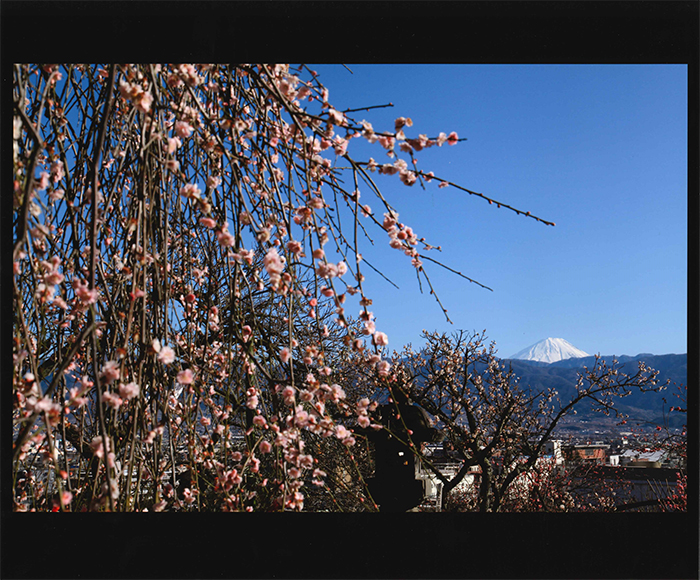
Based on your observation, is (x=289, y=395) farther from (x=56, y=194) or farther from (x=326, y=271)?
(x=56, y=194)

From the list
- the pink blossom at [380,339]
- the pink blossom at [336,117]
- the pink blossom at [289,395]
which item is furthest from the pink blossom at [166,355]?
the pink blossom at [336,117]

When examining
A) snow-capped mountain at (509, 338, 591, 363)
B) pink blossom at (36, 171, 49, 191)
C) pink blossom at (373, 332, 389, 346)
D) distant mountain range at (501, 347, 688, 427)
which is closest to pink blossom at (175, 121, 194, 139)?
pink blossom at (36, 171, 49, 191)

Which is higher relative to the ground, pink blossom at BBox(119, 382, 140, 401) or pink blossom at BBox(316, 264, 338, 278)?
pink blossom at BBox(316, 264, 338, 278)

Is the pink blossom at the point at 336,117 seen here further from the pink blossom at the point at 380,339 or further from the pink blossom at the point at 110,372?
the pink blossom at the point at 110,372

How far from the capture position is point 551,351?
15.8 ft

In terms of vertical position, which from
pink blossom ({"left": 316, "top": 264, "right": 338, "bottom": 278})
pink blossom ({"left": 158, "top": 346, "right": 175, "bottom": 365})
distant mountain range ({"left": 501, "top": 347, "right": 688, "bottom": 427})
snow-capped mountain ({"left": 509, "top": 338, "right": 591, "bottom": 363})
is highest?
pink blossom ({"left": 316, "top": 264, "right": 338, "bottom": 278})

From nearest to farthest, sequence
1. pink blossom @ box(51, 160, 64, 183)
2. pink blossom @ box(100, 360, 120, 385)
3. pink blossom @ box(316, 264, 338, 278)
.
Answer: pink blossom @ box(100, 360, 120, 385) < pink blossom @ box(316, 264, 338, 278) < pink blossom @ box(51, 160, 64, 183)

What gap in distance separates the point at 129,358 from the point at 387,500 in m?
0.96

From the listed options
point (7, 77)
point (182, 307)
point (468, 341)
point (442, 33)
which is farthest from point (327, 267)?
point (468, 341)

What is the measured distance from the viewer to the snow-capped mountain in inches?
179

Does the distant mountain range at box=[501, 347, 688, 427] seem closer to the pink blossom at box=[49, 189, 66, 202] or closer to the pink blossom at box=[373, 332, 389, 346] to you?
the pink blossom at box=[373, 332, 389, 346]

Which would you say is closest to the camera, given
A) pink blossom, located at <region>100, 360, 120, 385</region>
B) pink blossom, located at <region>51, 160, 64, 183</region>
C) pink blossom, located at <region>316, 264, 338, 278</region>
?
pink blossom, located at <region>100, 360, 120, 385</region>

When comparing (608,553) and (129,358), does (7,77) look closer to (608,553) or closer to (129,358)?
(129,358)

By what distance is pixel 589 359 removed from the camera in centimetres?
373
